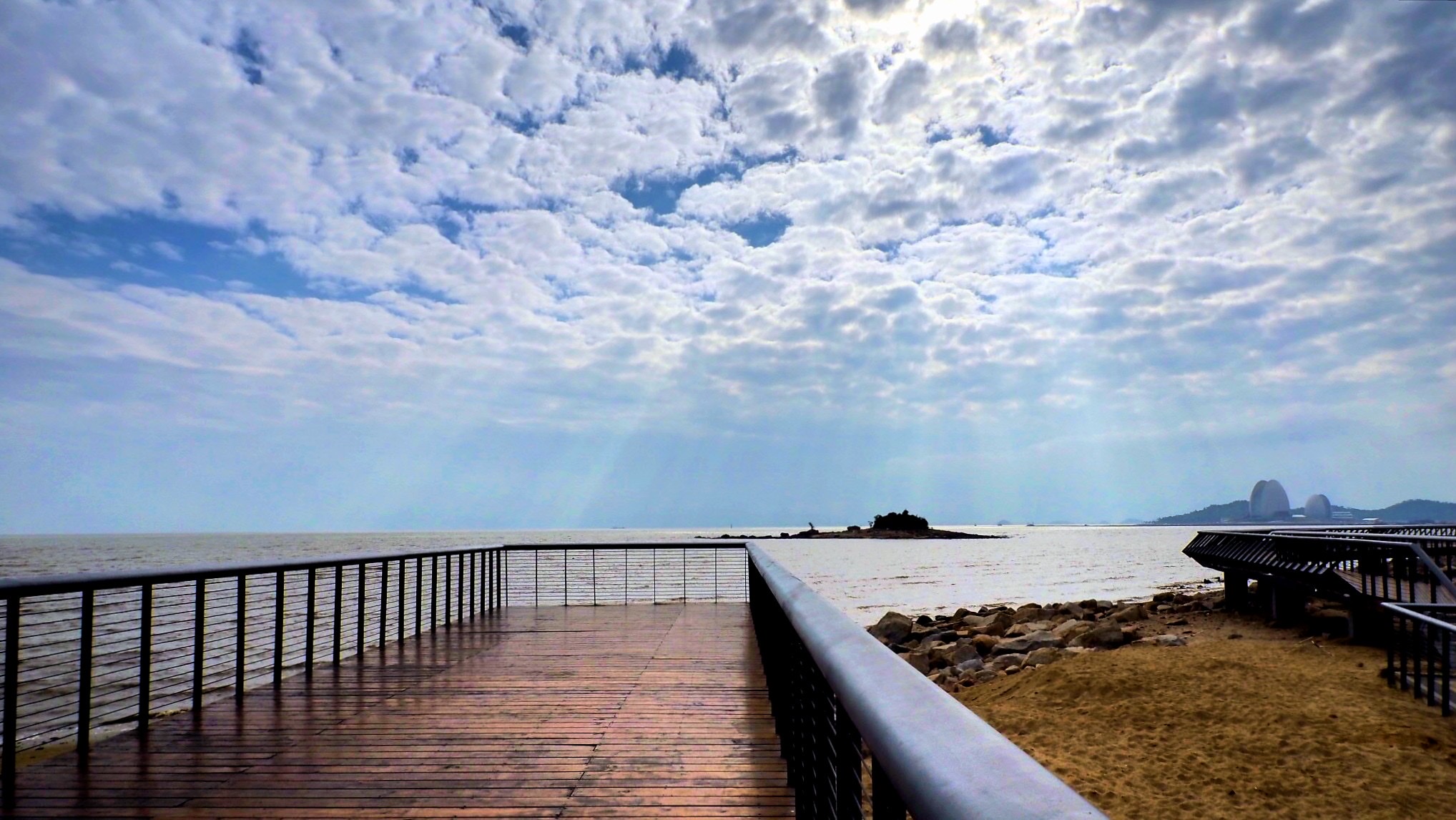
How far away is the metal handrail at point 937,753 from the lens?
0.73 m

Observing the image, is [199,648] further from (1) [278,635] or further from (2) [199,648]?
(1) [278,635]

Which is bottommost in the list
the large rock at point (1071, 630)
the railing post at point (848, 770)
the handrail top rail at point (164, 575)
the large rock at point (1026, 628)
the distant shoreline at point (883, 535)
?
the distant shoreline at point (883, 535)

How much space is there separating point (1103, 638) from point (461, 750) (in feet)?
46.3

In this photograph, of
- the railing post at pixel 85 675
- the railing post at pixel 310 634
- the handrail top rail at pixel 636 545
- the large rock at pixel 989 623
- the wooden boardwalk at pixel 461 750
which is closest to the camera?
the wooden boardwalk at pixel 461 750

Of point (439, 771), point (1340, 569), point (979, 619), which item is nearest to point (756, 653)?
point (439, 771)

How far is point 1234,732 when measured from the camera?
10.1 meters

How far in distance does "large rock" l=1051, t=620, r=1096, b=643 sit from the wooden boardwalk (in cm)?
1106

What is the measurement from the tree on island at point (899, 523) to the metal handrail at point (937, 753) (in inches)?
4961

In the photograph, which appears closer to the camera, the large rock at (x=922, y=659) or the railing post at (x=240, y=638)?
the railing post at (x=240, y=638)

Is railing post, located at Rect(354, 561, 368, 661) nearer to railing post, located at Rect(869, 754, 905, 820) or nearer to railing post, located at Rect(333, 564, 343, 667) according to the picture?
railing post, located at Rect(333, 564, 343, 667)

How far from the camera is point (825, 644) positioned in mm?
1894

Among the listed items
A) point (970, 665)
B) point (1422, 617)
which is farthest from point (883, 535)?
point (1422, 617)

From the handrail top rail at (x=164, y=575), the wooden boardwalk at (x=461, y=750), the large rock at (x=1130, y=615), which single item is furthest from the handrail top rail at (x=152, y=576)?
the large rock at (x=1130, y=615)

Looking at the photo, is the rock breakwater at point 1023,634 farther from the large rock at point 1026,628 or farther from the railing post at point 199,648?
the railing post at point 199,648
